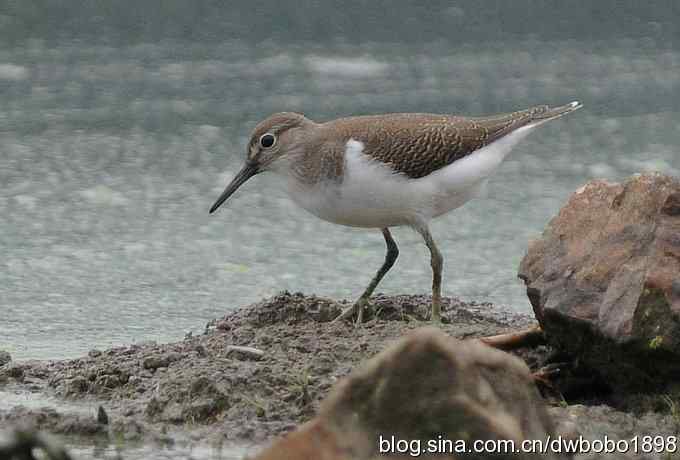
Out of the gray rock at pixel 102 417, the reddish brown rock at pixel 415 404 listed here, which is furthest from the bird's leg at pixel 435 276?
the reddish brown rock at pixel 415 404

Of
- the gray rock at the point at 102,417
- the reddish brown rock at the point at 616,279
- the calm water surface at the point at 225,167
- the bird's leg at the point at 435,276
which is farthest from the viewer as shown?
the calm water surface at the point at 225,167

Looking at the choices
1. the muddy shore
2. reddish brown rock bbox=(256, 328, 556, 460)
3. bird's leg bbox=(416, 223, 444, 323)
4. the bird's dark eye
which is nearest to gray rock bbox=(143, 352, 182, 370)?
the muddy shore

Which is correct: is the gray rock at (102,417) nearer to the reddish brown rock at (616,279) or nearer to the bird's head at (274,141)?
the reddish brown rock at (616,279)

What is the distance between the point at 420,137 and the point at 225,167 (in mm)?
2646

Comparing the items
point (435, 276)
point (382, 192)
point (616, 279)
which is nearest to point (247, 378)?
point (382, 192)

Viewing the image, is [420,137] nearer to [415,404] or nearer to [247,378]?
[247,378]

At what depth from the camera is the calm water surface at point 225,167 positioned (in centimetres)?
695

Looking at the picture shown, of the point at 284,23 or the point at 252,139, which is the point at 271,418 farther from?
the point at 284,23

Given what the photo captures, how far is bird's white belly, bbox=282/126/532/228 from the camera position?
600 centimetres

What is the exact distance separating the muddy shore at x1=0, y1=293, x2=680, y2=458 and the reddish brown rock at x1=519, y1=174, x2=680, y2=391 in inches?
7.4

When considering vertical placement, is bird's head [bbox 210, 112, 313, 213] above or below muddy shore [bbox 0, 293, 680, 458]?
above

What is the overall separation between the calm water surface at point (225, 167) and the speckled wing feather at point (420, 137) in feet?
3.07

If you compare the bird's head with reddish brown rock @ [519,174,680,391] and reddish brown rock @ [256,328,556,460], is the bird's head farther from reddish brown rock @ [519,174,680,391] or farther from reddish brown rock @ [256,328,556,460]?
reddish brown rock @ [256,328,556,460]

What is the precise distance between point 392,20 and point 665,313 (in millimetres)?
Result: 6079
